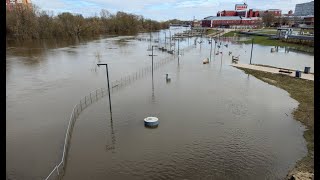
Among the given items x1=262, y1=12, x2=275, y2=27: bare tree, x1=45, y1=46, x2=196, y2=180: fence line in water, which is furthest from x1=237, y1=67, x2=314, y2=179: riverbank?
x1=262, y1=12, x2=275, y2=27: bare tree

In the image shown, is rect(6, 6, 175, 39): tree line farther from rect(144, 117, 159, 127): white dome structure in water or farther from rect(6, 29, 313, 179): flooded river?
rect(144, 117, 159, 127): white dome structure in water

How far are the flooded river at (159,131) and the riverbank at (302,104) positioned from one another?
0.75 meters

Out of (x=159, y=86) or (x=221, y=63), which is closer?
(x=159, y=86)

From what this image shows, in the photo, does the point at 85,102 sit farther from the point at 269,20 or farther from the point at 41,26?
the point at 269,20

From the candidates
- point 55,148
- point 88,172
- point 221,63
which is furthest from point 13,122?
point 221,63

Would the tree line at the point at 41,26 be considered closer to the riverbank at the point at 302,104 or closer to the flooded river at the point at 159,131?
the flooded river at the point at 159,131

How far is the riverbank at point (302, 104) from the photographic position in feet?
59.1

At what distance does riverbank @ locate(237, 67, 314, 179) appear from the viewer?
18016 mm

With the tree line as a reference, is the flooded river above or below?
below

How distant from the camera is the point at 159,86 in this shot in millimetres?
39750

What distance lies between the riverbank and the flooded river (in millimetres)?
754
